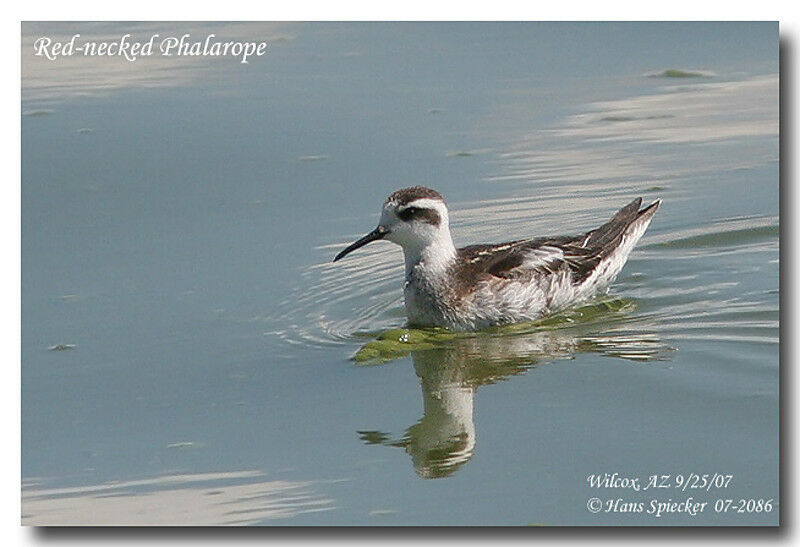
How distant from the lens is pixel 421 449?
10.5 metres

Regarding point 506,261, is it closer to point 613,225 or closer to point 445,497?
point 613,225

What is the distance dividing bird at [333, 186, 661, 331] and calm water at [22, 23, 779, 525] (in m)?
0.29

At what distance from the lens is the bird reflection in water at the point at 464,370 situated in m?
10.5

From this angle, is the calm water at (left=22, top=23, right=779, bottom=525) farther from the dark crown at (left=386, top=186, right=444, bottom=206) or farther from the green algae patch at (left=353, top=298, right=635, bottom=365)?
the dark crown at (left=386, top=186, right=444, bottom=206)

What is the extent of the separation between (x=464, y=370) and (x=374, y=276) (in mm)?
2020

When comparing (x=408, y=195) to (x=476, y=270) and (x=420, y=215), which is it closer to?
(x=420, y=215)

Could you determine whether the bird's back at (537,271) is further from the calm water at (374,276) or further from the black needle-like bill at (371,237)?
the black needle-like bill at (371,237)

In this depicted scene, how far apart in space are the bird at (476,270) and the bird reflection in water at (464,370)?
0.92 ft

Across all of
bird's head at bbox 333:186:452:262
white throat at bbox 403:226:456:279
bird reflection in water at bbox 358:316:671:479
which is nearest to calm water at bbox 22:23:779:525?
bird reflection in water at bbox 358:316:671:479

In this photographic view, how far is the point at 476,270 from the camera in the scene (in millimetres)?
12711

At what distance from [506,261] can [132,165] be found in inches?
139

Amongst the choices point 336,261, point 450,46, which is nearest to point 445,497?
point 336,261

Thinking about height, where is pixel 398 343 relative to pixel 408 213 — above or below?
below

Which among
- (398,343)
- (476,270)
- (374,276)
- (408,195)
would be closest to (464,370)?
(398,343)
